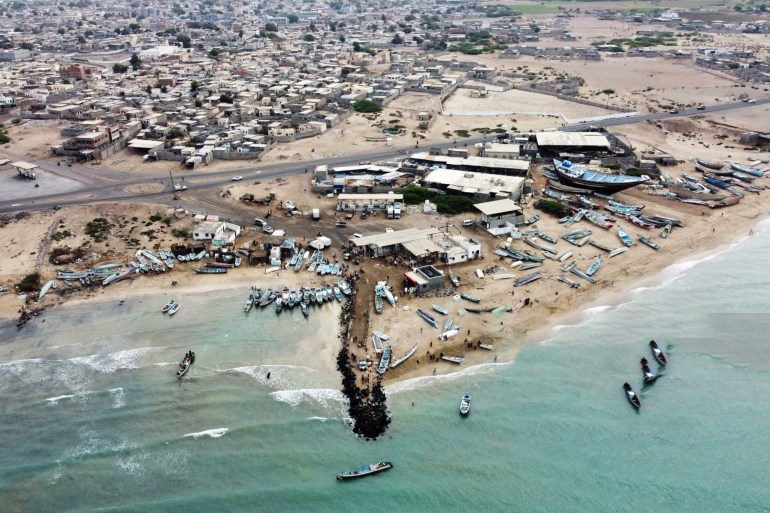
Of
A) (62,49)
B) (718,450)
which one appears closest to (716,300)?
(718,450)

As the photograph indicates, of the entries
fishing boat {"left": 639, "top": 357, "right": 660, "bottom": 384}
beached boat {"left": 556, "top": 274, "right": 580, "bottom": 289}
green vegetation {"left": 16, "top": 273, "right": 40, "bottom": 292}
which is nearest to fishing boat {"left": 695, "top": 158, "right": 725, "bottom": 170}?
beached boat {"left": 556, "top": 274, "right": 580, "bottom": 289}

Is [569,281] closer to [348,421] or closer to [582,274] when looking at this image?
[582,274]

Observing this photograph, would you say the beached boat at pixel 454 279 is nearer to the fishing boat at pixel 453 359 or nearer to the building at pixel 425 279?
the building at pixel 425 279

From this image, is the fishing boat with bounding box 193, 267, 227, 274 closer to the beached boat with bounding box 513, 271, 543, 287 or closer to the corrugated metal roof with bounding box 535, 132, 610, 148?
the beached boat with bounding box 513, 271, 543, 287

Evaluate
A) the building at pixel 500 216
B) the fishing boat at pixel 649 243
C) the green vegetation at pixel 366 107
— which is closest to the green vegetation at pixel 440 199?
the building at pixel 500 216

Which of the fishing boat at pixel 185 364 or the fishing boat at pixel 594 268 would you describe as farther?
the fishing boat at pixel 594 268

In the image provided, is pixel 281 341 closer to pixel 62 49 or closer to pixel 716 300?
pixel 716 300
